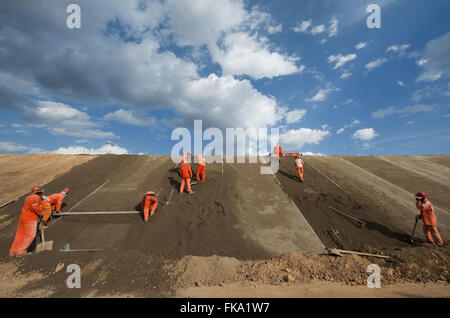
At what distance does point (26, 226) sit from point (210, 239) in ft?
19.1

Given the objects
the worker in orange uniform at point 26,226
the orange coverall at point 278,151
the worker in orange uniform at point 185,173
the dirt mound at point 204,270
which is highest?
the orange coverall at point 278,151

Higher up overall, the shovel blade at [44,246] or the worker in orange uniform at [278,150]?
the worker in orange uniform at [278,150]

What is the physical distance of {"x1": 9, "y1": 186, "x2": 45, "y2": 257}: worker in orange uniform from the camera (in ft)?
17.7

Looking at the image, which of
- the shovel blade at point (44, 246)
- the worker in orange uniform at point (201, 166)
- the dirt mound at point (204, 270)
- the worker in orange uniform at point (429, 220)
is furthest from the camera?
the worker in orange uniform at point (201, 166)

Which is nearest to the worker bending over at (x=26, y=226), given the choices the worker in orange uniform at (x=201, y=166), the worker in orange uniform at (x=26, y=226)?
the worker in orange uniform at (x=26, y=226)

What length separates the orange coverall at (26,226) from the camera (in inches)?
212

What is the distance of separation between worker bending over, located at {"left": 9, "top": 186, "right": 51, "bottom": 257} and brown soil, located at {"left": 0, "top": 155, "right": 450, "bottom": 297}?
36cm

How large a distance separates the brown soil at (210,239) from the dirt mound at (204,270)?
26 mm

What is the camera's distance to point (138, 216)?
705cm

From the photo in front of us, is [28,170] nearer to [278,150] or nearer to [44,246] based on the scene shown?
[44,246]

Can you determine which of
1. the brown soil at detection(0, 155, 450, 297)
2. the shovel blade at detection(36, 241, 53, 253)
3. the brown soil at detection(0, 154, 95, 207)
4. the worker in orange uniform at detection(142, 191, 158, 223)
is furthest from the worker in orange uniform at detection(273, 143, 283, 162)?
the brown soil at detection(0, 154, 95, 207)

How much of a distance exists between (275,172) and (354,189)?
4.14 m

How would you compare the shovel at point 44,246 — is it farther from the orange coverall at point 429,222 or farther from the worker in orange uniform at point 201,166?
the orange coverall at point 429,222
